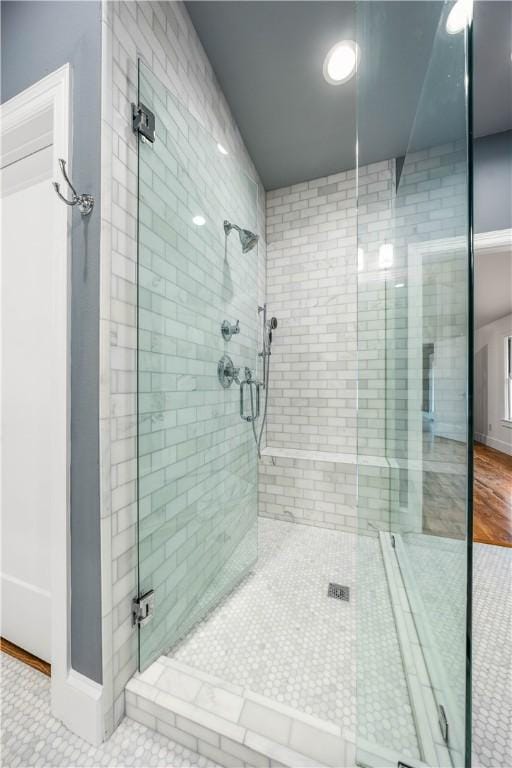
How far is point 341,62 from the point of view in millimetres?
1669

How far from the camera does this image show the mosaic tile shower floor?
90 cm

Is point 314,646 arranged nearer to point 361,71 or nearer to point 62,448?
point 62,448

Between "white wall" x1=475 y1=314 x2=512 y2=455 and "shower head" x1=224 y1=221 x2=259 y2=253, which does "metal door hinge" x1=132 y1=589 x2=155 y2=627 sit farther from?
"white wall" x1=475 y1=314 x2=512 y2=455

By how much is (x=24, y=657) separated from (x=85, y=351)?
1.30 m

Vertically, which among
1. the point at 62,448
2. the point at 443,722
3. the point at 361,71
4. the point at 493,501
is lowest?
the point at 493,501

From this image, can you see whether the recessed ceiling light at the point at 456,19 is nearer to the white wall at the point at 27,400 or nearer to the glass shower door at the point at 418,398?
the glass shower door at the point at 418,398

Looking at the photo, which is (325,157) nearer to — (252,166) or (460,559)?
(252,166)

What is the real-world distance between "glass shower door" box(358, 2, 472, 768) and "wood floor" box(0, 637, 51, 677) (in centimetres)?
117

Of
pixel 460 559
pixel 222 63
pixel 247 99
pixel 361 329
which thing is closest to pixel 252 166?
pixel 247 99

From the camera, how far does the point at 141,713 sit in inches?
38.5

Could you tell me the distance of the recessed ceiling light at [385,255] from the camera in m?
1.96

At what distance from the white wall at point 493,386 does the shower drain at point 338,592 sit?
17.5ft

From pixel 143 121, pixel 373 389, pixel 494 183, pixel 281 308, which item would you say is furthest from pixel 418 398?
pixel 494 183

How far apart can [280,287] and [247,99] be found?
129 centimetres
